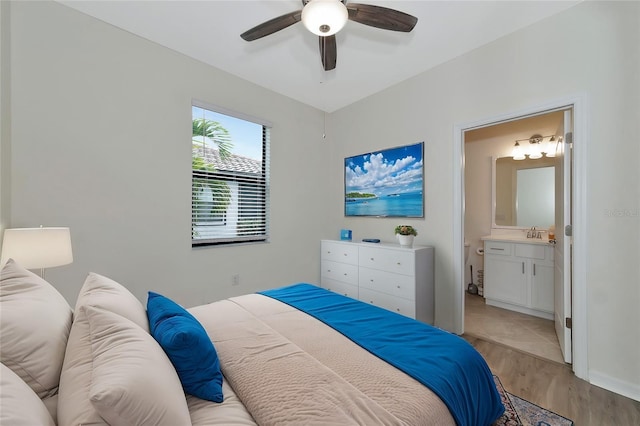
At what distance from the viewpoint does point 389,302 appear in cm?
293

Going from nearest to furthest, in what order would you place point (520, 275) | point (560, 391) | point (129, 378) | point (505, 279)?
point (129, 378)
point (560, 391)
point (520, 275)
point (505, 279)

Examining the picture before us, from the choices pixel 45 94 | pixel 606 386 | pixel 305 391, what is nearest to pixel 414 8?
pixel 305 391

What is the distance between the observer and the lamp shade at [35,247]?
5.19 ft

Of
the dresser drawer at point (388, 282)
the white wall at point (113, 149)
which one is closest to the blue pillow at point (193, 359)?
the white wall at point (113, 149)

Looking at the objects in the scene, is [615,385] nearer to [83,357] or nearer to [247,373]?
[247,373]

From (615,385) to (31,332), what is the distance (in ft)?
10.5

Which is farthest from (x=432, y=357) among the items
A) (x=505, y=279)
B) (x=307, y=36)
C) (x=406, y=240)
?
(x=505, y=279)

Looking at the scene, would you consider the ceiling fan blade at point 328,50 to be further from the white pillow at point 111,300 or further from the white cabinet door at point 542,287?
the white cabinet door at point 542,287

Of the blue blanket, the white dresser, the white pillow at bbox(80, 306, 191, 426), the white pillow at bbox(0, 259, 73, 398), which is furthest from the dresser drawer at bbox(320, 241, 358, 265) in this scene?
the white pillow at bbox(0, 259, 73, 398)

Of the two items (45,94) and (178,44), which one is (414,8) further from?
(45,94)

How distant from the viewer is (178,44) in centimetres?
260

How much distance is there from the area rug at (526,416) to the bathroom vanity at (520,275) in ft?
5.96

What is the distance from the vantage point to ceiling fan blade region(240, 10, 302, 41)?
5.94 ft

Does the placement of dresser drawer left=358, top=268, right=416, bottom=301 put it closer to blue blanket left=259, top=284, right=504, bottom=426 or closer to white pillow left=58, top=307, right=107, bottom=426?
blue blanket left=259, top=284, right=504, bottom=426
